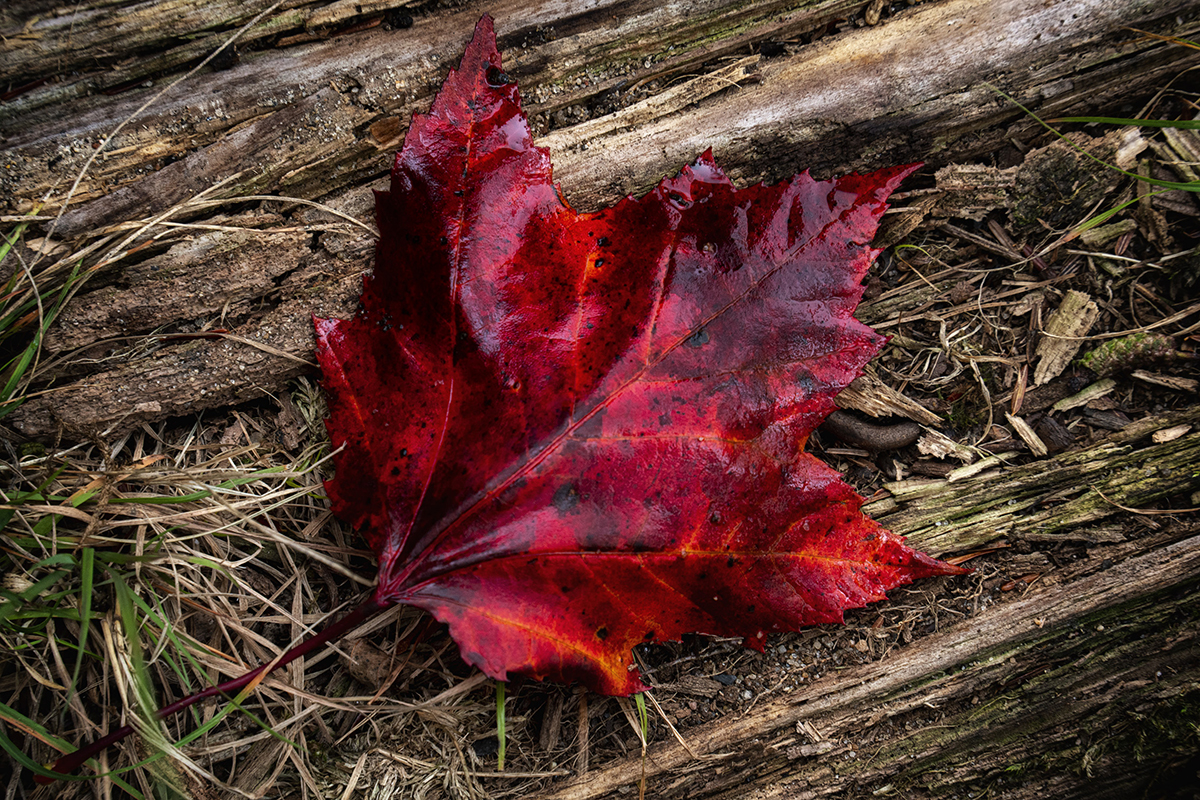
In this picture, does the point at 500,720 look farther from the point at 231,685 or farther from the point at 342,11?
the point at 342,11

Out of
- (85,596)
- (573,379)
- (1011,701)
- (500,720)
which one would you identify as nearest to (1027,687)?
(1011,701)

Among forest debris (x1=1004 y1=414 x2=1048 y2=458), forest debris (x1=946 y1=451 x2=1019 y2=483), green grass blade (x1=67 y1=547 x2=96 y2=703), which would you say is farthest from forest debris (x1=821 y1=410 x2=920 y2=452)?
green grass blade (x1=67 y1=547 x2=96 y2=703)

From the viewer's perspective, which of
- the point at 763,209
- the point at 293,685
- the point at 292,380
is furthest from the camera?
the point at 292,380

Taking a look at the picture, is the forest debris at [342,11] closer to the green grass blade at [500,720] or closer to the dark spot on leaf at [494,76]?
the dark spot on leaf at [494,76]

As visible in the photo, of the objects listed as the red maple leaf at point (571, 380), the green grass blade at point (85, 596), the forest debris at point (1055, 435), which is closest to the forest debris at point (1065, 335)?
the forest debris at point (1055, 435)

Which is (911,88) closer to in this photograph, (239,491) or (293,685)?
(239,491)

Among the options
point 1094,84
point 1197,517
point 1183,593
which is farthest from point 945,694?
point 1094,84
